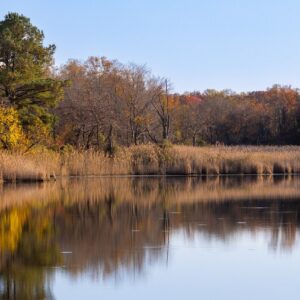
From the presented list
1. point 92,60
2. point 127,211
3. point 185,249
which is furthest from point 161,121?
point 185,249

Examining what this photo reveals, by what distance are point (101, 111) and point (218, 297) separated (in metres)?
38.5

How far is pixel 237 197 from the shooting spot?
69.5 ft

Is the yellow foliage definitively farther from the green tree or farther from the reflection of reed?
the reflection of reed

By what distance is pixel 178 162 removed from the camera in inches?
1458

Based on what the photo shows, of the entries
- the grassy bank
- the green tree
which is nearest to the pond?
the grassy bank

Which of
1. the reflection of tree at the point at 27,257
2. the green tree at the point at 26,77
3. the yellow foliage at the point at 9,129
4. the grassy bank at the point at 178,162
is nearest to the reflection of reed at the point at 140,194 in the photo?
the reflection of tree at the point at 27,257

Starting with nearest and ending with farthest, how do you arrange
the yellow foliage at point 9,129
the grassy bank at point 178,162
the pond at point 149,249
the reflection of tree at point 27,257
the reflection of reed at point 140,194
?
the reflection of tree at point 27,257 < the pond at point 149,249 < the reflection of reed at point 140,194 < the yellow foliage at point 9,129 < the grassy bank at point 178,162

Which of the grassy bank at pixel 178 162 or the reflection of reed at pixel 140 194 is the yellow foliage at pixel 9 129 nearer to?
the grassy bank at pixel 178 162

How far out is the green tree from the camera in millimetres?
35250

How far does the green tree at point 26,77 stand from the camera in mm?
35250

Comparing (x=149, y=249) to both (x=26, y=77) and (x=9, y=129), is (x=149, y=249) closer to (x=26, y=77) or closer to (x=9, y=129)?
(x=9, y=129)

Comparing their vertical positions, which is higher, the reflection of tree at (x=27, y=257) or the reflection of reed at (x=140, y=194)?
the reflection of reed at (x=140, y=194)

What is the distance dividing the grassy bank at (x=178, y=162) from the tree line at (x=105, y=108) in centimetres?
184

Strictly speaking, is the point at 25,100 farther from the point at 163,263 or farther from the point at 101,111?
the point at 163,263
